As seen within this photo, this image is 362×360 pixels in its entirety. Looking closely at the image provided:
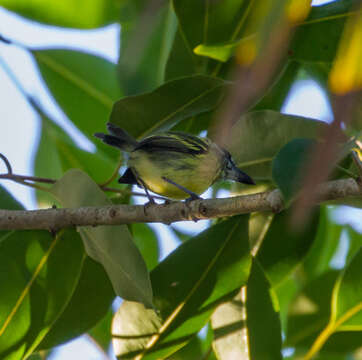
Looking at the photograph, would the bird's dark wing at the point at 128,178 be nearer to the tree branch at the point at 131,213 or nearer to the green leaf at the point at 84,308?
the green leaf at the point at 84,308

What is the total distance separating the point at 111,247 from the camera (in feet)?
6.45

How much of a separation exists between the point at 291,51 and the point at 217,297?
1073 millimetres

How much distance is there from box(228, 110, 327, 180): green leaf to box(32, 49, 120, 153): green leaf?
85cm

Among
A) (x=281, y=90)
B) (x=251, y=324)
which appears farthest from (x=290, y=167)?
(x=281, y=90)

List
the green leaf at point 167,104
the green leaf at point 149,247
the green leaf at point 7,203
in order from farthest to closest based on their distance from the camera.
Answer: the green leaf at point 149,247
the green leaf at point 7,203
the green leaf at point 167,104

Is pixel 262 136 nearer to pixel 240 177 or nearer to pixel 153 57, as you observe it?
pixel 240 177

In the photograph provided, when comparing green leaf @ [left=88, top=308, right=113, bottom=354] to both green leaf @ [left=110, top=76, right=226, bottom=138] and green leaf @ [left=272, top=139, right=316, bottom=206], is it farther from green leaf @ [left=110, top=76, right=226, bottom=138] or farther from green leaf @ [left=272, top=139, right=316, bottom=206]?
green leaf @ [left=272, top=139, right=316, bottom=206]

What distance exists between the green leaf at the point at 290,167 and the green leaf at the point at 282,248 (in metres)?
0.96

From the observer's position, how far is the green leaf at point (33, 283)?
82.0 inches

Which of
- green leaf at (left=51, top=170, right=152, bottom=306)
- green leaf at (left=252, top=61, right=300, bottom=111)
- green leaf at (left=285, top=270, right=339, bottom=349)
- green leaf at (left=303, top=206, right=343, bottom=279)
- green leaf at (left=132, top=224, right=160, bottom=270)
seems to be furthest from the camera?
green leaf at (left=132, top=224, right=160, bottom=270)

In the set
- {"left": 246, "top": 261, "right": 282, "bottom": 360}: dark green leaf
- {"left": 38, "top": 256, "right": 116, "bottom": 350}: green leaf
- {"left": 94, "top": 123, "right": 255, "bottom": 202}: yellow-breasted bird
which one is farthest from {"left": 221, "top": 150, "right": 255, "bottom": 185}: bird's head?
{"left": 38, "top": 256, "right": 116, "bottom": 350}: green leaf

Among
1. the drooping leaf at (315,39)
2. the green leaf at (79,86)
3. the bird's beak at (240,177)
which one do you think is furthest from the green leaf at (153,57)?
the bird's beak at (240,177)

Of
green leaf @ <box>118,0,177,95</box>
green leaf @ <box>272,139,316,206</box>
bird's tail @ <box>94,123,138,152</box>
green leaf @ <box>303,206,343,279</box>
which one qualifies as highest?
green leaf @ <box>118,0,177,95</box>

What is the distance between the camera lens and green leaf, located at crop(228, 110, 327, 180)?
6.84 feet
